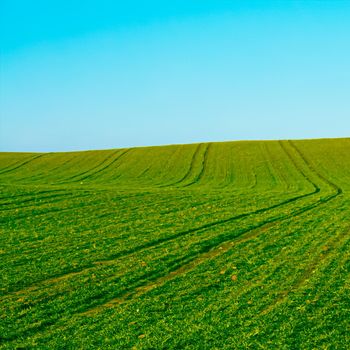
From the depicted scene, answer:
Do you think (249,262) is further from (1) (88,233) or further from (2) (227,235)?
(1) (88,233)

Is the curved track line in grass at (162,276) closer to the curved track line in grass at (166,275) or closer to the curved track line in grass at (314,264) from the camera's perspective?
the curved track line in grass at (166,275)

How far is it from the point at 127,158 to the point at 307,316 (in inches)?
2580

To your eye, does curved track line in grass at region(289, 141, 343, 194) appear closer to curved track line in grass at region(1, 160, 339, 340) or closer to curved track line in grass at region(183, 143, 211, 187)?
curved track line in grass at region(183, 143, 211, 187)

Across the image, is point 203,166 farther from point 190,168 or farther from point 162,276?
point 162,276

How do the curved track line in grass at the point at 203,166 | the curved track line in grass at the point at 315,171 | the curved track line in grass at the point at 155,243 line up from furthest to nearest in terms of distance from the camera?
the curved track line in grass at the point at 203,166 → the curved track line in grass at the point at 315,171 → the curved track line in grass at the point at 155,243

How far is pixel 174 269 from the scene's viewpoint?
57.5 feet

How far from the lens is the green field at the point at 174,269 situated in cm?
1191

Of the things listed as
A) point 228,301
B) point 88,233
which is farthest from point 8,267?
point 228,301

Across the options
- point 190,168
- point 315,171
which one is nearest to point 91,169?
point 190,168

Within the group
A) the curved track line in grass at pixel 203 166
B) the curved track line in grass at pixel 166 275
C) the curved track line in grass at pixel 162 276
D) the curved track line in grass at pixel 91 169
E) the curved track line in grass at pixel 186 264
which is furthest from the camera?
the curved track line in grass at pixel 91 169

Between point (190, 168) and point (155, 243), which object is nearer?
point (155, 243)

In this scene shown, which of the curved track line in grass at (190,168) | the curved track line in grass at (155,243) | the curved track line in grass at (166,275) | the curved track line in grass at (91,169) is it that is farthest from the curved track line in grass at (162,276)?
the curved track line in grass at (91,169)

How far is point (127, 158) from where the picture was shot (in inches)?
3017

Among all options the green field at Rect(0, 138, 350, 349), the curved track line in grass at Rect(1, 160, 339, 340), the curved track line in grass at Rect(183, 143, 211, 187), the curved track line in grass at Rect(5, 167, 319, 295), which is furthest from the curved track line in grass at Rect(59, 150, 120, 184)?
the curved track line in grass at Rect(1, 160, 339, 340)
